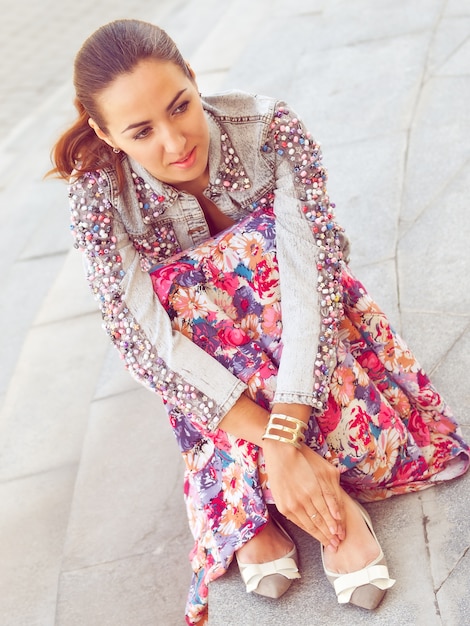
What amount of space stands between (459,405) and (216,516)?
0.76 metres

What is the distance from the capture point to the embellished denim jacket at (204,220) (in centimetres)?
190

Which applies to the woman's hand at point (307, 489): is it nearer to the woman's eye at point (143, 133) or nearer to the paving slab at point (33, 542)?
the woman's eye at point (143, 133)

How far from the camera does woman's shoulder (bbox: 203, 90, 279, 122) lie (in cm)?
199

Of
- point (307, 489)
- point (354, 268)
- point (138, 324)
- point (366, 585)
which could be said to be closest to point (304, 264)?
point (138, 324)

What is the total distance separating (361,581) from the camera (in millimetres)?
1836

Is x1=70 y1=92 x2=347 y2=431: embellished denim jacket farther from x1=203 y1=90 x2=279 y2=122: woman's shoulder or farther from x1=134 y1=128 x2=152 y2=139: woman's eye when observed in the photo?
x1=134 y1=128 x2=152 y2=139: woman's eye

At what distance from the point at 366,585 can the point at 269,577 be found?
229 mm

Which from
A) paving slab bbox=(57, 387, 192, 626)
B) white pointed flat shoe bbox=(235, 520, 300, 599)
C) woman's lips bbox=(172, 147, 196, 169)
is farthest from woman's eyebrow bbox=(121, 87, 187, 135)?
paving slab bbox=(57, 387, 192, 626)

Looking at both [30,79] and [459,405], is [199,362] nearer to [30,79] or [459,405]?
[459,405]

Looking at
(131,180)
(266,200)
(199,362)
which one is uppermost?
(131,180)

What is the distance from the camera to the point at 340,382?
6.37 feet

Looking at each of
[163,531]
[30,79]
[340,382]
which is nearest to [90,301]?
[163,531]

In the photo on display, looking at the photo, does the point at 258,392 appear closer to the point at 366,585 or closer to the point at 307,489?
the point at 307,489

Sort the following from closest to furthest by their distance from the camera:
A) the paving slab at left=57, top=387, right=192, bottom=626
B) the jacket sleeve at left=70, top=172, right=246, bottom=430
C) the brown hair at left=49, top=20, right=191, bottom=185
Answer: the brown hair at left=49, top=20, right=191, bottom=185 < the jacket sleeve at left=70, top=172, right=246, bottom=430 < the paving slab at left=57, top=387, right=192, bottom=626
